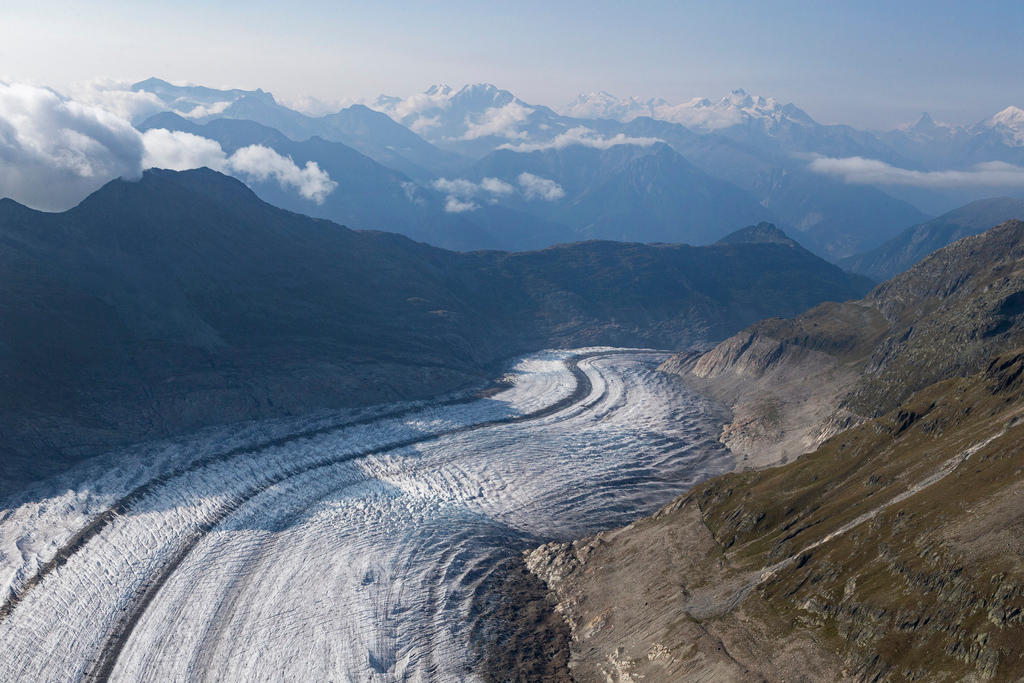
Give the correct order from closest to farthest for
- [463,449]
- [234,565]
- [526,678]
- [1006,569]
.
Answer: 1. [1006,569]
2. [526,678]
3. [234,565]
4. [463,449]

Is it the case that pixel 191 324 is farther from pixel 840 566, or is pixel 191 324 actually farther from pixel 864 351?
pixel 864 351

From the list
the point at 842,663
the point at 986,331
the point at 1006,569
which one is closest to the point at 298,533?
the point at 842,663

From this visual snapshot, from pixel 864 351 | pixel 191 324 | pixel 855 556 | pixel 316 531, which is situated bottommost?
pixel 855 556

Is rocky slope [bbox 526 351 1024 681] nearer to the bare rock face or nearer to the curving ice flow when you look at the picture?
the curving ice flow

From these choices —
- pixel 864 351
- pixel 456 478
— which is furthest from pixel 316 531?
pixel 864 351

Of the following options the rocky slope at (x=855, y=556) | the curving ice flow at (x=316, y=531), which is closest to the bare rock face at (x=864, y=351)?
the rocky slope at (x=855, y=556)

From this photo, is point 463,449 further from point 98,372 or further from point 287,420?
point 98,372

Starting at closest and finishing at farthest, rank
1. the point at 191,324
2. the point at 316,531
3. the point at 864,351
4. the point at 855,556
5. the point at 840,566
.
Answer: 1. the point at 840,566
2. the point at 855,556
3. the point at 316,531
4. the point at 864,351
5. the point at 191,324
